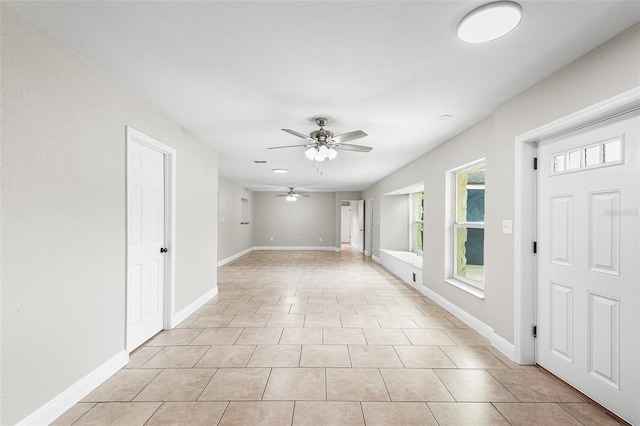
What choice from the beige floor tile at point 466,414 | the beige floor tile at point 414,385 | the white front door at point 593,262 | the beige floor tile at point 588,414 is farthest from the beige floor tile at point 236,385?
the white front door at point 593,262

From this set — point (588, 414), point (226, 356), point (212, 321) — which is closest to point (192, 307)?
point (212, 321)

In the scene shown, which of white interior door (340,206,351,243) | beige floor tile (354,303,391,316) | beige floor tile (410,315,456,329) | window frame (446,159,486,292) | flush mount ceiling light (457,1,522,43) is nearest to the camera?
flush mount ceiling light (457,1,522,43)

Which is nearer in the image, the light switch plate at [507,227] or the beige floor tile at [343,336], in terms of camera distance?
the light switch plate at [507,227]

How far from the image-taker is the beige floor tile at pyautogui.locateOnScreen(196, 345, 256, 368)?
257 cm

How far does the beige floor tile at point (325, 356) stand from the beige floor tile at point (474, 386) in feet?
2.65

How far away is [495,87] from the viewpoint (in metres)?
A: 2.48

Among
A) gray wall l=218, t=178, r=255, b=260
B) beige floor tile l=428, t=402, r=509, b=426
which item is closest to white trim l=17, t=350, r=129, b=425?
beige floor tile l=428, t=402, r=509, b=426

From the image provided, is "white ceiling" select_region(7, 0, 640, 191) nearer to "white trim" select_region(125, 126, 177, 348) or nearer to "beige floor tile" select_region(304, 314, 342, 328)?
"white trim" select_region(125, 126, 177, 348)

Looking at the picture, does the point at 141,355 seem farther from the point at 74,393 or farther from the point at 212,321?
the point at 212,321

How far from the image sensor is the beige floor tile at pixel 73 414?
183cm

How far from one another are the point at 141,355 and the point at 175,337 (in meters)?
0.44

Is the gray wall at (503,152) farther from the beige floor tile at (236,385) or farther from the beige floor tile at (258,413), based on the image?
the beige floor tile at (236,385)

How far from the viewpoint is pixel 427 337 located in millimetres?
3176

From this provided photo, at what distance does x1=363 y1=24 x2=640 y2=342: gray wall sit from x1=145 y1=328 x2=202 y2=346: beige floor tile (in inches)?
126
